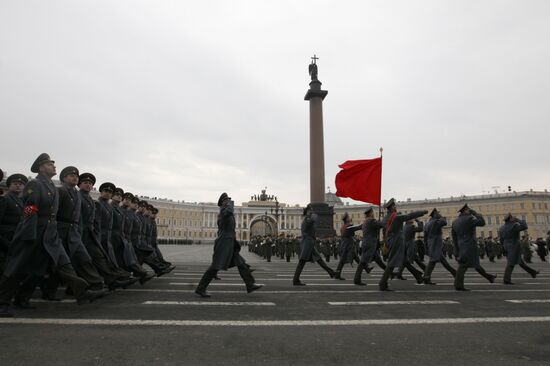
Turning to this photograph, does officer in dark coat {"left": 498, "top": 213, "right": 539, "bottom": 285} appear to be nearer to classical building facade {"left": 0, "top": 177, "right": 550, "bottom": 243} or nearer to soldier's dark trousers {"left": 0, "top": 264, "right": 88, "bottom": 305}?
soldier's dark trousers {"left": 0, "top": 264, "right": 88, "bottom": 305}

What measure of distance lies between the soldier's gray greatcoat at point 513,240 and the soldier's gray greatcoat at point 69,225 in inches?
394

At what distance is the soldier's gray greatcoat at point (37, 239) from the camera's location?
5199mm

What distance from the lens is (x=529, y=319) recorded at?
511cm

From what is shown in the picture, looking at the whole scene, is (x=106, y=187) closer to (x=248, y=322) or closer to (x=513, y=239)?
(x=248, y=322)

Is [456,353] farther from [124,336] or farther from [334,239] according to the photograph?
[334,239]

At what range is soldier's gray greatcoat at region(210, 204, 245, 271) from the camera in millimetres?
7152

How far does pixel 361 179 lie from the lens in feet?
42.6

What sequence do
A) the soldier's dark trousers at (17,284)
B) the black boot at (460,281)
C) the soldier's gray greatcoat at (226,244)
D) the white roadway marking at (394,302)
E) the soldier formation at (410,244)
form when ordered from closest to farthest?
the soldier's dark trousers at (17,284) < the white roadway marking at (394,302) < the soldier's gray greatcoat at (226,244) < the black boot at (460,281) < the soldier formation at (410,244)

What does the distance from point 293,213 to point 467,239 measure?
12728 centimetres

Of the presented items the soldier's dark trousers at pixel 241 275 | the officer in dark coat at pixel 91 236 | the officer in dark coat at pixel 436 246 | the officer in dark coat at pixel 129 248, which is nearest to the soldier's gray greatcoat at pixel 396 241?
the officer in dark coat at pixel 436 246

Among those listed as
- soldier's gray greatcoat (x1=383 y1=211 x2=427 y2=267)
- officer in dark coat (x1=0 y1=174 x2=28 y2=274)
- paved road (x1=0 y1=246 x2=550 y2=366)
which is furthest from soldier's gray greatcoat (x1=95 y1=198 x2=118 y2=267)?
soldier's gray greatcoat (x1=383 y1=211 x2=427 y2=267)

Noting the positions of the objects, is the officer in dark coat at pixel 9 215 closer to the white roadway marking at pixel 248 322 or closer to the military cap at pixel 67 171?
the military cap at pixel 67 171

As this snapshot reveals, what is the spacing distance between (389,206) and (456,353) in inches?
244

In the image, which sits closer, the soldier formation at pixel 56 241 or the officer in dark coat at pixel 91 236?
the soldier formation at pixel 56 241
